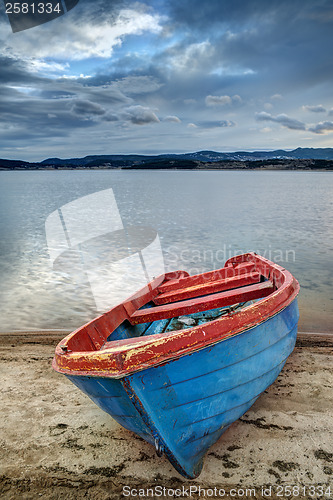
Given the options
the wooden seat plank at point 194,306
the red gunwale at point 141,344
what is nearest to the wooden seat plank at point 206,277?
the wooden seat plank at point 194,306

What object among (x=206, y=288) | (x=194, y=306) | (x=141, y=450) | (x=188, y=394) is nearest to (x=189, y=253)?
(x=206, y=288)

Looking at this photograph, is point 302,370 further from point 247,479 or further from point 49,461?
point 49,461

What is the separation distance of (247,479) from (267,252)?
34.9ft

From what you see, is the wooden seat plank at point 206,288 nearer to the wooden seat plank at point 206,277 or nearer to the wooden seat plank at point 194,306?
the wooden seat plank at point 206,277

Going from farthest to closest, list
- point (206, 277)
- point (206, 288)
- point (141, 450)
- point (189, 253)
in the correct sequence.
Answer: point (189, 253), point (206, 277), point (206, 288), point (141, 450)

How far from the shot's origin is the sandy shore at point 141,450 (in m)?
2.89

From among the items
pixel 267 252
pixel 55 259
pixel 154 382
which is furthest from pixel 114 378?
pixel 267 252

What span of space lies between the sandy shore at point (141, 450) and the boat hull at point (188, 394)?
10.0 inches

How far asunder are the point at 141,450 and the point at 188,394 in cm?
92

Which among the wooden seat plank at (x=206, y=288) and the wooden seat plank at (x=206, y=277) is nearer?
the wooden seat plank at (x=206, y=288)

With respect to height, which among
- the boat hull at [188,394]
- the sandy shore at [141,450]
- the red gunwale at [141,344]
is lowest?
the sandy shore at [141,450]

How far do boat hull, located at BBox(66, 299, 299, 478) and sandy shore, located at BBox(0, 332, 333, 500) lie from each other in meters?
0.25

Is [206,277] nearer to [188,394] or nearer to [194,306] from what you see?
[194,306]

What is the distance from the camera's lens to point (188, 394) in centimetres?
277
